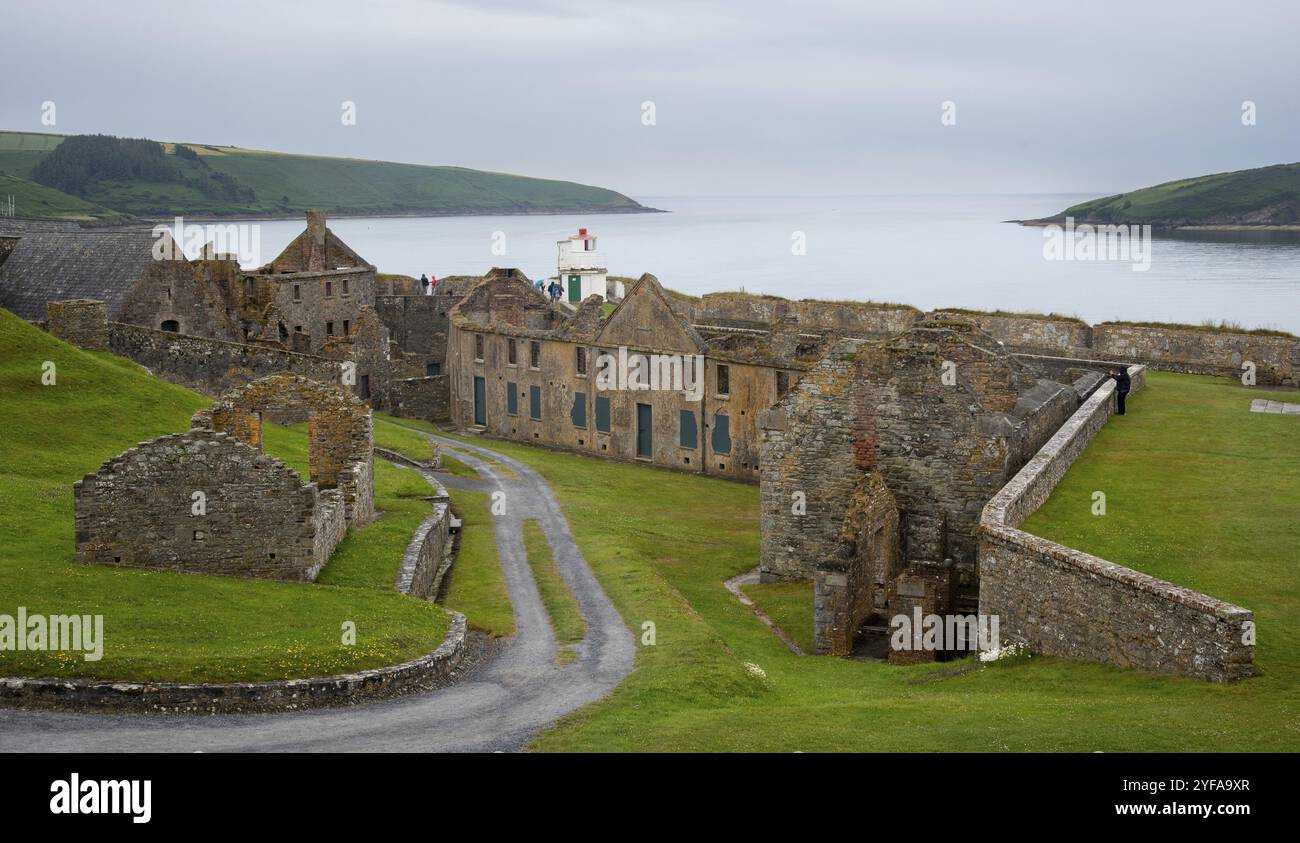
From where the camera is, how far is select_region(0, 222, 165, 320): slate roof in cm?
5784

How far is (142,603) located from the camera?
24219 millimetres

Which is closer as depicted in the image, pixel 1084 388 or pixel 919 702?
pixel 919 702

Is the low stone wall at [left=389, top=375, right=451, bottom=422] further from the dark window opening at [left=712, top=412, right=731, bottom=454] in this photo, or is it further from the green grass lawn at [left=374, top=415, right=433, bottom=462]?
the dark window opening at [left=712, top=412, right=731, bottom=454]

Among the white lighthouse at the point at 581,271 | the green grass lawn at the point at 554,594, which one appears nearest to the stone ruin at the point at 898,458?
the green grass lawn at the point at 554,594

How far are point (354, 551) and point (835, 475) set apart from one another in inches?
461

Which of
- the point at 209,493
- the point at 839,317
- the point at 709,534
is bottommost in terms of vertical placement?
the point at 709,534

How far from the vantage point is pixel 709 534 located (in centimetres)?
4303

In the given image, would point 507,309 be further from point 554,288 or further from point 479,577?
Answer: point 479,577

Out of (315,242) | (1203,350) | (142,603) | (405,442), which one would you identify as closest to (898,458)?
(142,603)

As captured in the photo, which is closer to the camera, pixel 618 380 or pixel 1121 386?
pixel 1121 386

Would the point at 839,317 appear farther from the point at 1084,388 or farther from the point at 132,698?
the point at 132,698

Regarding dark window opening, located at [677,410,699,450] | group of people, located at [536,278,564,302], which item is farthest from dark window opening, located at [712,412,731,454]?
group of people, located at [536,278,564,302]

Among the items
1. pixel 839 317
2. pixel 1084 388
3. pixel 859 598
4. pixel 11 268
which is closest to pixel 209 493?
pixel 859 598

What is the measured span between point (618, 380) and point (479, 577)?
2704 cm
